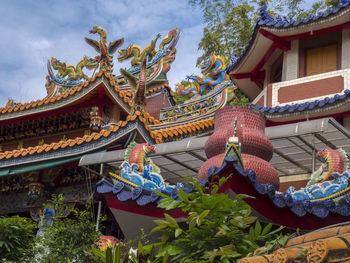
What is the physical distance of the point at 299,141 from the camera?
9.42 meters

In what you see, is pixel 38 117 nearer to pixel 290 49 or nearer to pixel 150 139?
pixel 150 139

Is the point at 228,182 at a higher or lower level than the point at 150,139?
lower

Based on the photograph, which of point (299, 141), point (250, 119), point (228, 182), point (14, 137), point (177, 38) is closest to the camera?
point (228, 182)

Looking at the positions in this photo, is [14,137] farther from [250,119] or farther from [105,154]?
[250,119]

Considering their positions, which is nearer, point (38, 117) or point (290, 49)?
point (290, 49)

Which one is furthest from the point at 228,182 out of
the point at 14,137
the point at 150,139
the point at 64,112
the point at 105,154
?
the point at 14,137

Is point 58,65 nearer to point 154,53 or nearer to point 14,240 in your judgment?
point 154,53

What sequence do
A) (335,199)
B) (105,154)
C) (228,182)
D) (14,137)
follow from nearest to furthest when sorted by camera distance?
(228,182), (335,199), (105,154), (14,137)

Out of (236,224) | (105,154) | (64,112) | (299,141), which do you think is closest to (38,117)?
(64,112)

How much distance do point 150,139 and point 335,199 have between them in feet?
17.8

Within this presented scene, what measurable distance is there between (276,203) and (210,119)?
22.6 ft

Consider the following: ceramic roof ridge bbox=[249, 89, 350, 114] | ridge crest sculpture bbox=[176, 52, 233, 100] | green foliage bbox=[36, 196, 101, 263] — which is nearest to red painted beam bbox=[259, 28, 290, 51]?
ceramic roof ridge bbox=[249, 89, 350, 114]

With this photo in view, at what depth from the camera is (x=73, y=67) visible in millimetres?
17625

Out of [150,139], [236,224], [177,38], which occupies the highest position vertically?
[177,38]
